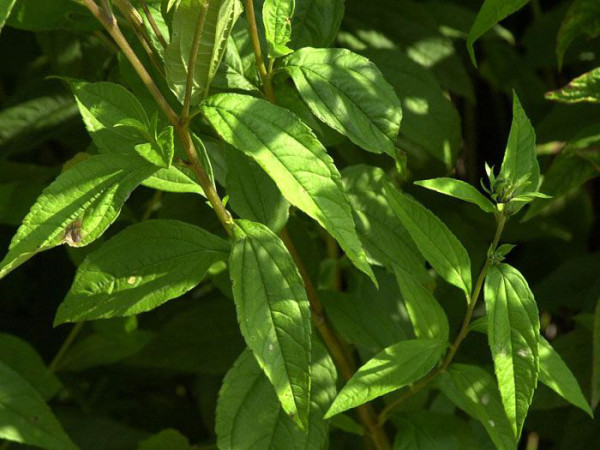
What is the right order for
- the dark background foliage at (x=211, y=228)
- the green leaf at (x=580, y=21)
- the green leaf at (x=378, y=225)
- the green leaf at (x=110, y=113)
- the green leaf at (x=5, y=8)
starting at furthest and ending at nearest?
1. the dark background foliage at (x=211, y=228)
2. the green leaf at (x=580, y=21)
3. the green leaf at (x=378, y=225)
4. the green leaf at (x=110, y=113)
5. the green leaf at (x=5, y=8)

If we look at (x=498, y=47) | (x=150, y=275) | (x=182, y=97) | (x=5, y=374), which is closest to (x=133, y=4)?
(x=182, y=97)

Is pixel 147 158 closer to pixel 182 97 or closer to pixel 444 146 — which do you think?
pixel 182 97

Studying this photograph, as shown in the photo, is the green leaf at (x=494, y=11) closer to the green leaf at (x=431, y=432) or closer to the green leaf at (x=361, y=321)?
the green leaf at (x=361, y=321)

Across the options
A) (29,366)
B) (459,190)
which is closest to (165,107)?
(459,190)

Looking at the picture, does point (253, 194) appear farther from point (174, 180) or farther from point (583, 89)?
point (583, 89)

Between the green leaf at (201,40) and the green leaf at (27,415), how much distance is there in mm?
483

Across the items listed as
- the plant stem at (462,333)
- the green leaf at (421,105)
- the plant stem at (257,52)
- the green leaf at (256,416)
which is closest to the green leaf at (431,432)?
the plant stem at (462,333)

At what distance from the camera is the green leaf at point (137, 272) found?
1029mm

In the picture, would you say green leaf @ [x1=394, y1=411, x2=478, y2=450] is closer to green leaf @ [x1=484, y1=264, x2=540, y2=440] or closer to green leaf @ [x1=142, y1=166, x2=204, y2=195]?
green leaf @ [x1=484, y1=264, x2=540, y2=440]

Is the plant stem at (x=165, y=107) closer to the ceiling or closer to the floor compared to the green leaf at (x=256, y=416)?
closer to the ceiling

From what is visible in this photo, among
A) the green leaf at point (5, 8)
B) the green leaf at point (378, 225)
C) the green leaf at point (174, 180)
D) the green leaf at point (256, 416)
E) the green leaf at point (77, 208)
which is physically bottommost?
the green leaf at point (256, 416)

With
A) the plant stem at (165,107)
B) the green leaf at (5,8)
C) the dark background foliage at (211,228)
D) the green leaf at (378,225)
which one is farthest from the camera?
the dark background foliage at (211,228)

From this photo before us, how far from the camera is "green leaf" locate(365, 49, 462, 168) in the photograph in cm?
141

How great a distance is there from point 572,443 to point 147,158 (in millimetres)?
976
